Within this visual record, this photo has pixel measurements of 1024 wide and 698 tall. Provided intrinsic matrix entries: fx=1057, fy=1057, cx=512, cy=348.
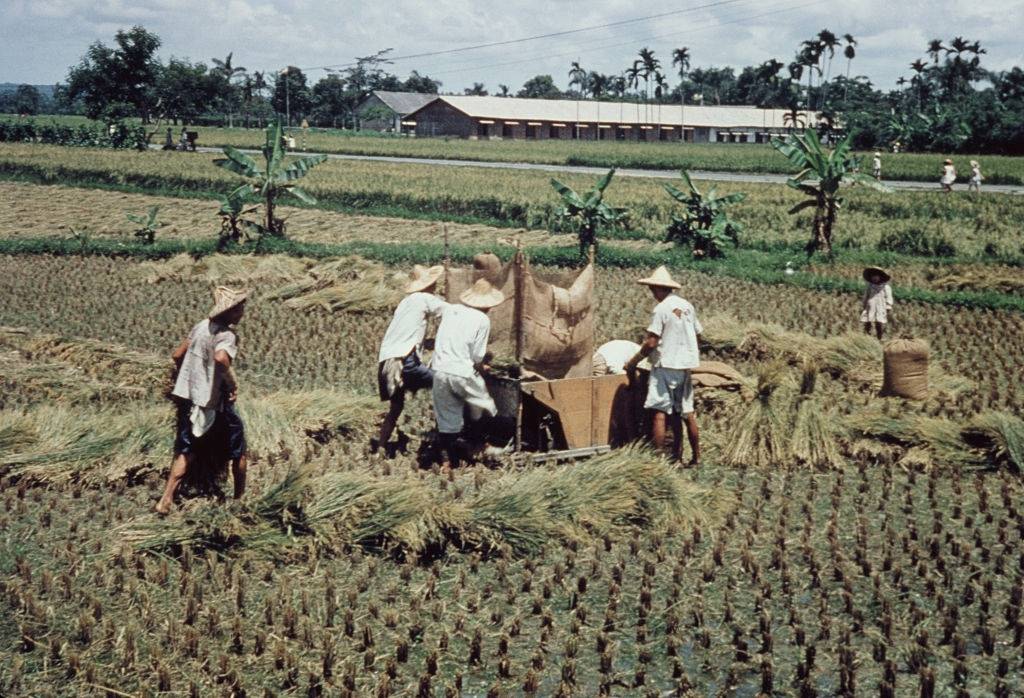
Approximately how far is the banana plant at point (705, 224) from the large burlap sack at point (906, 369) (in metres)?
9.77

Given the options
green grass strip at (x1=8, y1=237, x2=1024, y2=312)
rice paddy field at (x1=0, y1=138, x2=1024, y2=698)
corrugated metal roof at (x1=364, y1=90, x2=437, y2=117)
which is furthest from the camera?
corrugated metal roof at (x1=364, y1=90, x2=437, y2=117)

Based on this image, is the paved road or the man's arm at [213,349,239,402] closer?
the man's arm at [213,349,239,402]

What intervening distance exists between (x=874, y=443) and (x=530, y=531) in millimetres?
3220

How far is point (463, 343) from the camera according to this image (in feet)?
22.7

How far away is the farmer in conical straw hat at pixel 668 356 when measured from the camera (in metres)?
7.14

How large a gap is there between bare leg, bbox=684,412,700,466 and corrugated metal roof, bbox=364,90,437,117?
236 feet

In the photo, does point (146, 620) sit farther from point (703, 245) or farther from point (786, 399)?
point (703, 245)

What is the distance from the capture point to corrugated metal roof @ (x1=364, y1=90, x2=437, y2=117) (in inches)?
3075

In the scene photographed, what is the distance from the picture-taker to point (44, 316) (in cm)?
1338

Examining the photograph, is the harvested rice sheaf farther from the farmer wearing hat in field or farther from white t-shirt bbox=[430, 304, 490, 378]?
the farmer wearing hat in field

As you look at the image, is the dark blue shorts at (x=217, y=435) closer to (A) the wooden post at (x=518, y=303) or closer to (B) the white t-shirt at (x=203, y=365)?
(B) the white t-shirt at (x=203, y=365)

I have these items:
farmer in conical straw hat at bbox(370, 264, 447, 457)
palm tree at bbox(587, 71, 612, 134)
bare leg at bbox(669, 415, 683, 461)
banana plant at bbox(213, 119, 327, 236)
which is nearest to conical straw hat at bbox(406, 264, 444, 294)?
farmer in conical straw hat at bbox(370, 264, 447, 457)

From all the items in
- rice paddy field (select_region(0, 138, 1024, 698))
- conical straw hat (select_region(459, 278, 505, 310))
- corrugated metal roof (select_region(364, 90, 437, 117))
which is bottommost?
rice paddy field (select_region(0, 138, 1024, 698))

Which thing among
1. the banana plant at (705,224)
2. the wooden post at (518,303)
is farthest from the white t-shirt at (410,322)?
the banana plant at (705,224)
